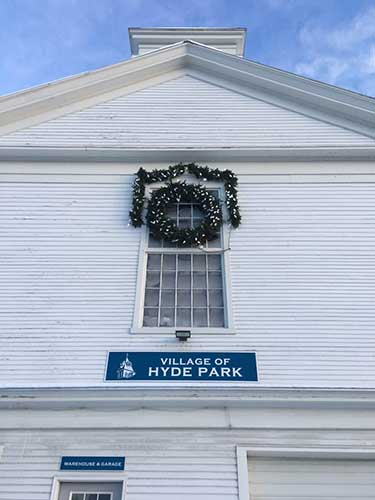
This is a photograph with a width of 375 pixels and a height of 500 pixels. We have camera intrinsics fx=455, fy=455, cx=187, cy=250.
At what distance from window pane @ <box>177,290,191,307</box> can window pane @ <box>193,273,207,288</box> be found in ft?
0.60

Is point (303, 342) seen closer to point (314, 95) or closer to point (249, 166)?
point (249, 166)

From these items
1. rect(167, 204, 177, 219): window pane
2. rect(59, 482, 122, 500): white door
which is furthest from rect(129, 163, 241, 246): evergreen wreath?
rect(59, 482, 122, 500): white door

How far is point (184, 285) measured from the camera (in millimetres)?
6684

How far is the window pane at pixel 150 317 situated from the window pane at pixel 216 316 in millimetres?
769

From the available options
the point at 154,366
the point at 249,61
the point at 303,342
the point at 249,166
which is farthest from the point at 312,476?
the point at 249,61

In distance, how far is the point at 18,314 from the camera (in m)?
6.27

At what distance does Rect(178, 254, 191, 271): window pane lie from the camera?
687cm

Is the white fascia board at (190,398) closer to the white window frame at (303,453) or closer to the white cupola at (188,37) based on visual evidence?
the white window frame at (303,453)

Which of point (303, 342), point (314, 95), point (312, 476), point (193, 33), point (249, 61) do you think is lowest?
point (312, 476)

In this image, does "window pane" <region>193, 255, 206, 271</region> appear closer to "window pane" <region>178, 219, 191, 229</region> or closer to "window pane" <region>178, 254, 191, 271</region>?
"window pane" <region>178, 254, 191, 271</region>

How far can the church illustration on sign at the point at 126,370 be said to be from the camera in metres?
5.59

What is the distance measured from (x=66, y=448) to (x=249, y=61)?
7553 mm

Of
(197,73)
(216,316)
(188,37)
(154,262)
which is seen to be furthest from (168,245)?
(188,37)

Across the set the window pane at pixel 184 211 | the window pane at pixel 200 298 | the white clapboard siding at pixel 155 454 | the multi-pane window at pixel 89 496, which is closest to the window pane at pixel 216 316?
the window pane at pixel 200 298
